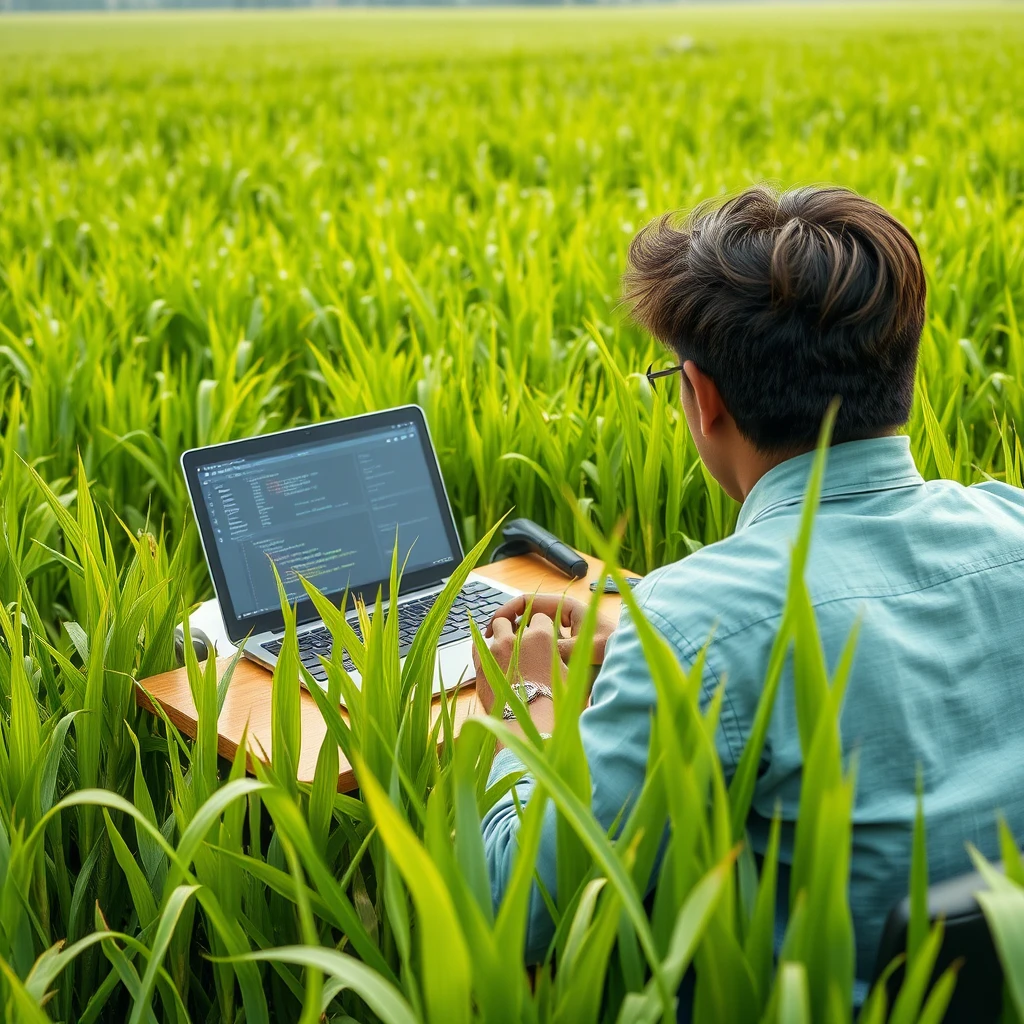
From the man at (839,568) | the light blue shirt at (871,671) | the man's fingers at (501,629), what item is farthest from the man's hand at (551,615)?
the light blue shirt at (871,671)

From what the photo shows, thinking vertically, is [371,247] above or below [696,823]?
below

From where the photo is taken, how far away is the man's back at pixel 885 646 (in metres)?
0.93

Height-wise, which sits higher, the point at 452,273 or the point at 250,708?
the point at 250,708

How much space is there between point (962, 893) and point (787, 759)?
0.18m

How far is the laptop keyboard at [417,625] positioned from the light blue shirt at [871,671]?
567 mm

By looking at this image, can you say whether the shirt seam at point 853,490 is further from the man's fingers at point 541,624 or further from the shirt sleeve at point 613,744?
the man's fingers at point 541,624

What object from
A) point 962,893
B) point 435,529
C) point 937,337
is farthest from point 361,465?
point 937,337

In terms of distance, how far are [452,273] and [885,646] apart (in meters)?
3.04

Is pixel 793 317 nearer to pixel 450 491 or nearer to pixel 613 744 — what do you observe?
pixel 613 744

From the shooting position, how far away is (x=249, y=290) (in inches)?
134

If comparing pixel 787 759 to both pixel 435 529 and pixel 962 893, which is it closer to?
pixel 962 893

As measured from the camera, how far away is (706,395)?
1085 millimetres

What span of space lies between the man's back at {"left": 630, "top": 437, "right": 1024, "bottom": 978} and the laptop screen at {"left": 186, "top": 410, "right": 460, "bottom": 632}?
76cm

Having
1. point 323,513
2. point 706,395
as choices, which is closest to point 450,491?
point 323,513
